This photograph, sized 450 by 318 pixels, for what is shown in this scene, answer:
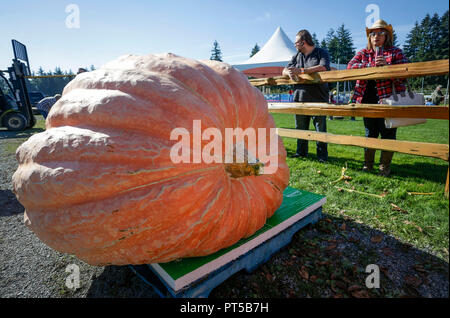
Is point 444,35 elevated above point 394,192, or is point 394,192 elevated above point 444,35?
point 444,35

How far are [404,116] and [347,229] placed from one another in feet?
4.44

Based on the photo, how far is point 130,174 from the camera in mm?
1223

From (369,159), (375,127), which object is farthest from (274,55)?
(369,159)

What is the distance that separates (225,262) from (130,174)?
2.64 feet

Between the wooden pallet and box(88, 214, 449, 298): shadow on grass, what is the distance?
9cm

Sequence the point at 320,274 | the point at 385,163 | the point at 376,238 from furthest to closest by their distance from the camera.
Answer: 1. the point at 385,163
2. the point at 376,238
3. the point at 320,274

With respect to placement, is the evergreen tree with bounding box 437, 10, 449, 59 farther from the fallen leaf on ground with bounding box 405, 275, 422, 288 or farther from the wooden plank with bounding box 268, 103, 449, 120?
the wooden plank with bounding box 268, 103, 449, 120

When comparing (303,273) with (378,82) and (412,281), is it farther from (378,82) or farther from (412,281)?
(378,82)

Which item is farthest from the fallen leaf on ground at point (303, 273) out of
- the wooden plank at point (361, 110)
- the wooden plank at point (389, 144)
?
the wooden plank at point (361, 110)

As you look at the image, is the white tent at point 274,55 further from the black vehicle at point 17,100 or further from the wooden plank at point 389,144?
the wooden plank at point 389,144

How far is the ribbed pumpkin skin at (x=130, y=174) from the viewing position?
1228 millimetres

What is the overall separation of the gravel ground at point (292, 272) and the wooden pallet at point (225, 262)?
0.32 feet
